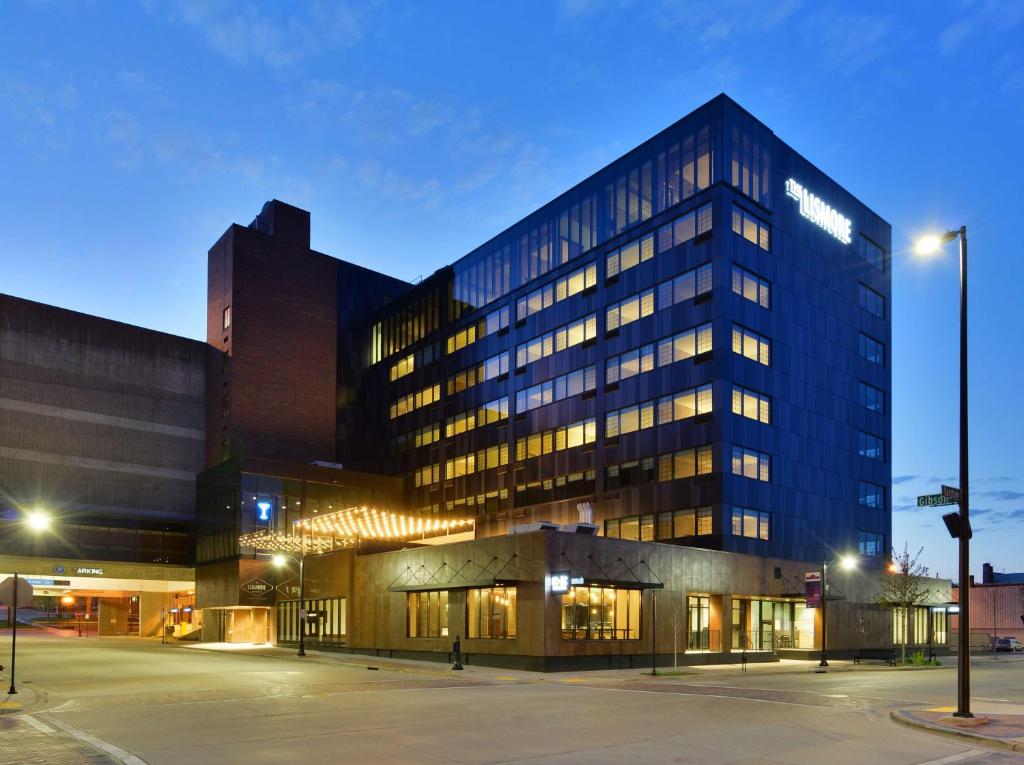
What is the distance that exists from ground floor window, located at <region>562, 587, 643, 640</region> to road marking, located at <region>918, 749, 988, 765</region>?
89.8ft

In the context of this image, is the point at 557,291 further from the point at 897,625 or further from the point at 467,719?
the point at 467,719

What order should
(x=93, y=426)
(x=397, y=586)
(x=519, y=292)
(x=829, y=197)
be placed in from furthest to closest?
(x=93, y=426) → (x=519, y=292) → (x=829, y=197) → (x=397, y=586)

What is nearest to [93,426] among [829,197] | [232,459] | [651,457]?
[232,459]

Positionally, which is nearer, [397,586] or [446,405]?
[397,586]

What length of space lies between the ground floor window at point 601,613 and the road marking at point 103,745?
86.9 feet

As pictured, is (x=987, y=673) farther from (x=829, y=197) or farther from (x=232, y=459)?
(x=232, y=459)

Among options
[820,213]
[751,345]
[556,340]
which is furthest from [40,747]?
[820,213]

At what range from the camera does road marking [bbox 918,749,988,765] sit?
1516 cm

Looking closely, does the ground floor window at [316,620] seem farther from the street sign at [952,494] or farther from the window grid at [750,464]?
the street sign at [952,494]

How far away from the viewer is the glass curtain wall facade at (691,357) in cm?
5759

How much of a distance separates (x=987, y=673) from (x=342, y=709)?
3465 cm

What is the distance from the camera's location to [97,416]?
87.8 m

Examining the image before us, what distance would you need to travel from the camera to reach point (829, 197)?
223ft

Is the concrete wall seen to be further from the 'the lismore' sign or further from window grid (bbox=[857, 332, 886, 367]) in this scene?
window grid (bbox=[857, 332, 886, 367])
